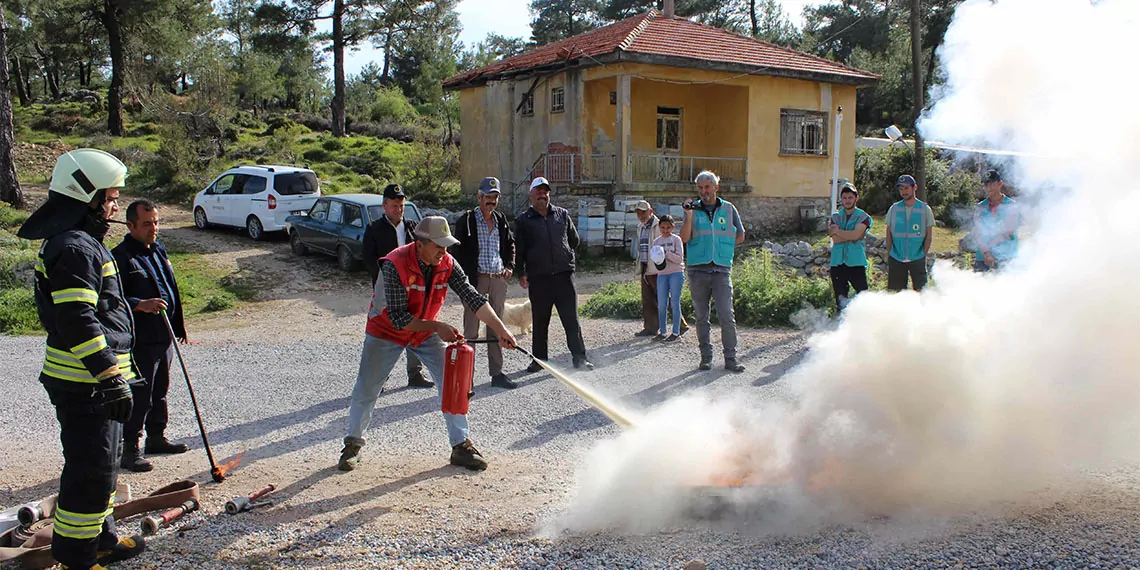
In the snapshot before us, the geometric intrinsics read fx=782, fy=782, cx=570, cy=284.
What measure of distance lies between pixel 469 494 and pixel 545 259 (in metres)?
3.26

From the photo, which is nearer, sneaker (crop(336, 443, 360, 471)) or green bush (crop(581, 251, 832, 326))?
sneaker (crop(336, 443, 360, 471))

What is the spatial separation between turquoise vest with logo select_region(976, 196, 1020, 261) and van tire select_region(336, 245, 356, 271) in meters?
11.0

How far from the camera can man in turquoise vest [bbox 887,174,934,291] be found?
833 centimetres

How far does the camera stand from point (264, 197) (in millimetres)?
17859

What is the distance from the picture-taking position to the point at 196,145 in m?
25.7

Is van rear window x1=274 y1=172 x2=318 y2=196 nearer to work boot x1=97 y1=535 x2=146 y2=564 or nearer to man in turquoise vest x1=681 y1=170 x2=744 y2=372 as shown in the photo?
man in turquoise vest x1=681 y1=170 x2=744 y2=372

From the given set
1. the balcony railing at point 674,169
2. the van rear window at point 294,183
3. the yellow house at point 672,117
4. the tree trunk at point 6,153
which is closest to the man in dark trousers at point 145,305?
the van rear window at point 294,183

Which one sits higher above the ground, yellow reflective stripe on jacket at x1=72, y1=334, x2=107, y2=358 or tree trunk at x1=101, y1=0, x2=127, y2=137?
tree trunk at x1=101, y1=0, x2=127, y2=137

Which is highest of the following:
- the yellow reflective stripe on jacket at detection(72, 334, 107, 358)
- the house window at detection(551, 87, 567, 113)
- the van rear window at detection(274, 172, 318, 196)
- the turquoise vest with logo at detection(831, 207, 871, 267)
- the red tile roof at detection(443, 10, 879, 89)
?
the red tile roof at detection(443, 10, 879, 89)

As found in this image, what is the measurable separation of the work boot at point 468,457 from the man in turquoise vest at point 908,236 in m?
5.43

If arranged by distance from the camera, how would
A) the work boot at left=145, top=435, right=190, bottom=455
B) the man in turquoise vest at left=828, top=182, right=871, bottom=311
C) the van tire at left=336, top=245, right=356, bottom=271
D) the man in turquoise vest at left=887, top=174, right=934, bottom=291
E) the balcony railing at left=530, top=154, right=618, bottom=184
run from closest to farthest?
the work boot at left=145, top=435, right=190, bottom=455
the man in turquoise vest at left=887, top=174, right=934, bottom=291
the man in turquoise vest at left=828, top=182, right=871, bottom=311
the van tire at left=336, top=245, right=356, bottom=271
the balcony railing at left=530, top=154, right=618, bottom=184

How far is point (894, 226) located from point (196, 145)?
2373cm

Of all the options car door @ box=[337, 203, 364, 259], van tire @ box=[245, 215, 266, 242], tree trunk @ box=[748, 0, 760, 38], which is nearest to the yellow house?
car door @ box=[337, 203, 364, 259]

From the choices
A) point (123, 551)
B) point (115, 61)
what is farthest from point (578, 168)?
point (115, 61)
